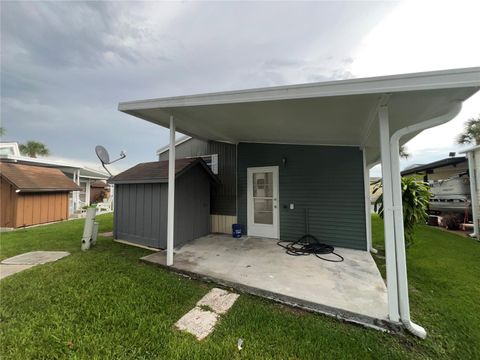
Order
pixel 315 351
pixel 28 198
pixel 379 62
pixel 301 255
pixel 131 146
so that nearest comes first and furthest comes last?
pixel 315 351 → pixel 301 255 → pixel 379 62 → pixel 28 198 → pixel 131 146

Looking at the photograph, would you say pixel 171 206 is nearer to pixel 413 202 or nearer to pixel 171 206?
pixel 171 206

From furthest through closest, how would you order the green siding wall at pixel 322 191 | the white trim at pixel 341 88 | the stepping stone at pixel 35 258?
the green siding wall at pixel 322 191 → the stepping stone at pixel 35 258 → the white trim at pixel 341 88

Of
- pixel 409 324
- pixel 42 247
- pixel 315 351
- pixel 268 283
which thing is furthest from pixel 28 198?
pixel 409 324

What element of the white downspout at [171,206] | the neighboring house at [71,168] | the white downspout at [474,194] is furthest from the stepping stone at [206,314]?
the neighboring house at [71,168]

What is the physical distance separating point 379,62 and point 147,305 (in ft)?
21.7

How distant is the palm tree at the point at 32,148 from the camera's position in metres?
17.8

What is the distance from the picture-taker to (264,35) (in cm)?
517

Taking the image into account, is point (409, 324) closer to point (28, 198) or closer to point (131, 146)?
point (28, 198)

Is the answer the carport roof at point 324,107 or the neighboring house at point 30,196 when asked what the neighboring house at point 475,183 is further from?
the neighboring house at point 30,196

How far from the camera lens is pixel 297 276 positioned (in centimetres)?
322

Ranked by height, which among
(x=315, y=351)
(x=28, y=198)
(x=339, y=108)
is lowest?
(x=315, y=351)

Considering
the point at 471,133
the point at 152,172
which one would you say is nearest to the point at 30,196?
the point at 152,172

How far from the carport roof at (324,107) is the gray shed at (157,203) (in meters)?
1.30

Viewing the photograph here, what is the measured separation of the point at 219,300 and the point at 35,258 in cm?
442
